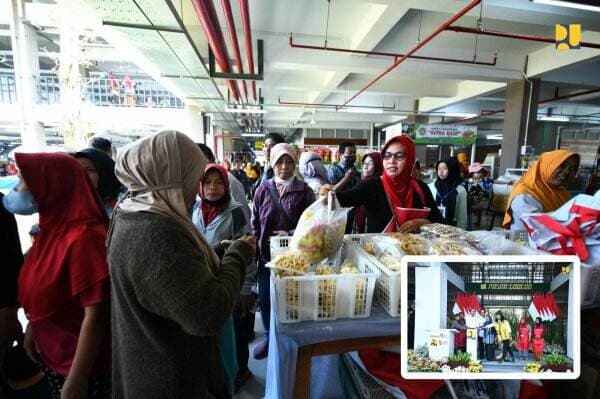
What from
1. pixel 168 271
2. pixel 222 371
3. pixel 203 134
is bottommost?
pixel 222 371

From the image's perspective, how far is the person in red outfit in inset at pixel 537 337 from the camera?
636mm

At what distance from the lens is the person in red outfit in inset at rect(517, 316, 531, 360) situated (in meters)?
0.64

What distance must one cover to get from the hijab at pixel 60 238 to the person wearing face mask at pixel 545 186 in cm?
219

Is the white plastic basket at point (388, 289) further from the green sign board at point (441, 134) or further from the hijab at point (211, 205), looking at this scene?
the green sign board at point (441, 134)

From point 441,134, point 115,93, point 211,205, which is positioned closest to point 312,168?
point 211,205

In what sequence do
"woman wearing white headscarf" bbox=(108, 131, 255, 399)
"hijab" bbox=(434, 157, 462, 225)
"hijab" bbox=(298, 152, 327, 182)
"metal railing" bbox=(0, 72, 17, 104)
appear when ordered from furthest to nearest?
"metal railing" bbox=(0, 72, 17, 104), "hijab" bbox=(434, 157, 462, 225), "hijab" bbox=(298, 152, 327, 182), "woman wearing white headscarf" bbox=(108, 131, 255, 399)

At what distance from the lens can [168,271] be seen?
771 mm

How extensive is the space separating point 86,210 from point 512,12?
5.10 metres

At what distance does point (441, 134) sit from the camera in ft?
27.8

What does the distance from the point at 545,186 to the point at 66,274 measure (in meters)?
2.64

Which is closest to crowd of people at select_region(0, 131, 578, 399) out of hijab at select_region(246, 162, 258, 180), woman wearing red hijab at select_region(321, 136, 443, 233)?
woman wearing red hijab at select_region(321, 136, 443, 233)

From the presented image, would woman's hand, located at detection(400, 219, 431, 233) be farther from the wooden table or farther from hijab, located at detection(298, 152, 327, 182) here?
hijab, located at detection(298, 152, 327, 182)

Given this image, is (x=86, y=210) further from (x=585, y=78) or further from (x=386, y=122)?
(x=386, y=122)

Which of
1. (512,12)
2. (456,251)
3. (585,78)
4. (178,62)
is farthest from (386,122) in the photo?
(456,251)
